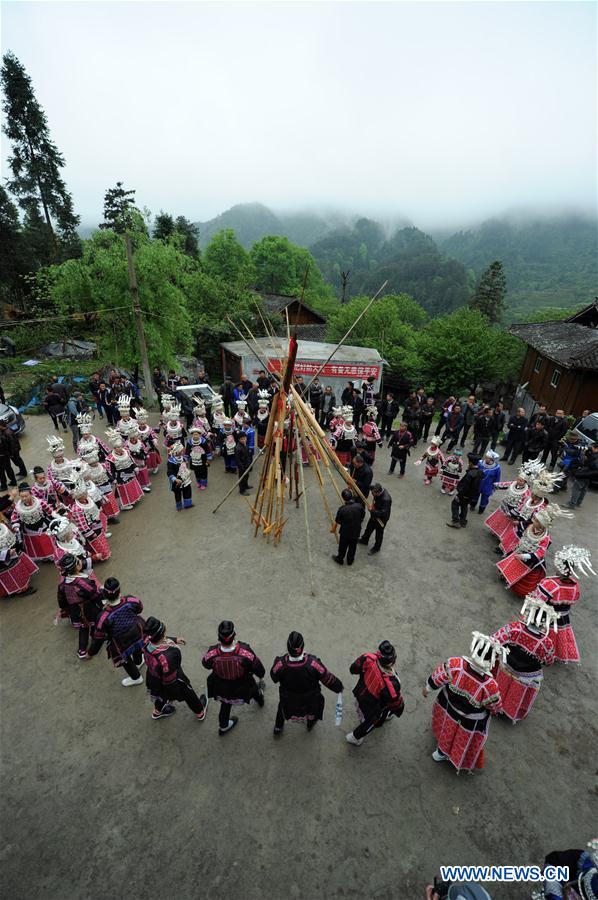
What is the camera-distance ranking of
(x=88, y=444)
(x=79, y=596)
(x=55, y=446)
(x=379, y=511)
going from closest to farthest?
(x=79, y=596)
(x=379, y=511)
(x=55, y=446)
(x=88, y=444)

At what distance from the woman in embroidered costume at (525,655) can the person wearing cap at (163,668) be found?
3751 millimetres

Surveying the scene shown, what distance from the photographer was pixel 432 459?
10914 millimetres

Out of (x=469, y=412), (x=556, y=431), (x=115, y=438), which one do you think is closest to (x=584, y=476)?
(x=556, y=431)

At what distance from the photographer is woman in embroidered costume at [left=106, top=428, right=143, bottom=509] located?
30.1ft

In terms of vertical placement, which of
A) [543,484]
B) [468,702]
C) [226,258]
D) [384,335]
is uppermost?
[226,258]

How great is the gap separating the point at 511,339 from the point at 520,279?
104456 mm

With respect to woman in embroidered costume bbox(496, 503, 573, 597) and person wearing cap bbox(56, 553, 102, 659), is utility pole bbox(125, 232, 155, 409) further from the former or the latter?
woman in embroidered costume bbox(496, 503, 573, 597)

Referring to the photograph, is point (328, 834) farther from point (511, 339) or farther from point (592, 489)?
point (511, 339)

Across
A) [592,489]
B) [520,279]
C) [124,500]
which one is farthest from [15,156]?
[520,279]

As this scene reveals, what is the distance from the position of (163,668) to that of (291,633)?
1.54 metres

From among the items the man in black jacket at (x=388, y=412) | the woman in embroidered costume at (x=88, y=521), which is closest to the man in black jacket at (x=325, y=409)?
the man in black jacket at (x=388, y=412)

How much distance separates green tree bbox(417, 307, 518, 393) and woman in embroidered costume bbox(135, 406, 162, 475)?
16.4m

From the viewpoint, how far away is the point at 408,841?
409 cm

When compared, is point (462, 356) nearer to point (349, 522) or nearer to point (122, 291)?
point (122, 291)
